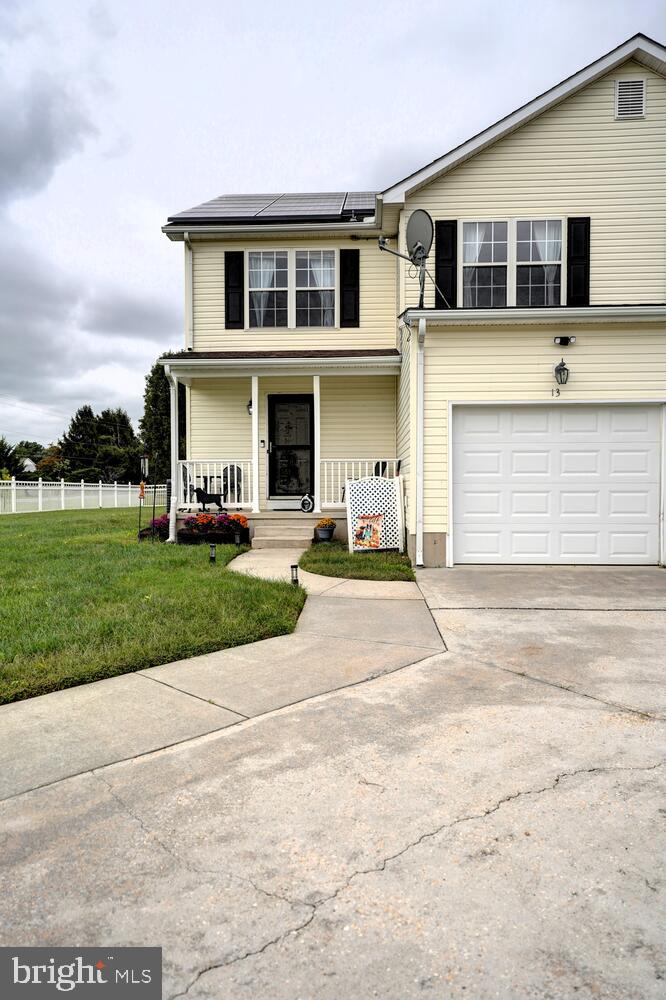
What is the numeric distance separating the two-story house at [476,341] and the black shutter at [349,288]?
3 cm

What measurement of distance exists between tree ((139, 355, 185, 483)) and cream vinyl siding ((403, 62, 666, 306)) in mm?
24837

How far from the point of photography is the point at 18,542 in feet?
37.0

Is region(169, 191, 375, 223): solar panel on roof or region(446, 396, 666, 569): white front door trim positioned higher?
region(169, 191, 375, 223): solar panel on roof

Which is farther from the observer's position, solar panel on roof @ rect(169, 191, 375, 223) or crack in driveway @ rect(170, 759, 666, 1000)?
solar panel on roof @ rect(169, 191, 375, 223)

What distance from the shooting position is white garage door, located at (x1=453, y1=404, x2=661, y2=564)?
8938mm

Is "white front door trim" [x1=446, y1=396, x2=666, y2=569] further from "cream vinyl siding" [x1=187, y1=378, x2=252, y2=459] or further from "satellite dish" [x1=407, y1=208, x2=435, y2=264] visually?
"cream vinyl siding" [x1=187, y1=378, x2=252, y2=459]

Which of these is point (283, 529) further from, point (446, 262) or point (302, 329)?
point (446, 262)

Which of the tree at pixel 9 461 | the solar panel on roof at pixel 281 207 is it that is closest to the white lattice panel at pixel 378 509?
the solar panel on roof at pixel 281 207

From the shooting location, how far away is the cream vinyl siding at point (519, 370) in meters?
8.91

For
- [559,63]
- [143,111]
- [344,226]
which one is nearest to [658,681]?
[344,226]

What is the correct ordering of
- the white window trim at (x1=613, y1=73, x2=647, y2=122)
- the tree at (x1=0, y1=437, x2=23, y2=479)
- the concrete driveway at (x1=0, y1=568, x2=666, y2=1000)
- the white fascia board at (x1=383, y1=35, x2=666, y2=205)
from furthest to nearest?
the tree at (x1=0, y1=437, x2=23, y2=479), the white window trim at (x1=613, y1=73, x2=647, y2=122), the white fascia board at (x1=383, y1=35, x2=666, y2=205), the concrete driveway at (x1=0, y1=568, x2=666, y2=1000)

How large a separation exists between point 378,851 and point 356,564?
256 inches

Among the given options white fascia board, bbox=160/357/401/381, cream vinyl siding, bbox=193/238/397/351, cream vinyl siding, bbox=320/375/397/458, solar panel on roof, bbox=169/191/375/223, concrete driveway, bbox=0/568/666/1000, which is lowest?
concrete driveway, bbox=0/568/666/1000

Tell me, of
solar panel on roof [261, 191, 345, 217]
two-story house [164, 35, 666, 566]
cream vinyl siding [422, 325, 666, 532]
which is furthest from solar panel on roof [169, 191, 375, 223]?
Result: cream vinyl siding [422, 325, 666, 532]
